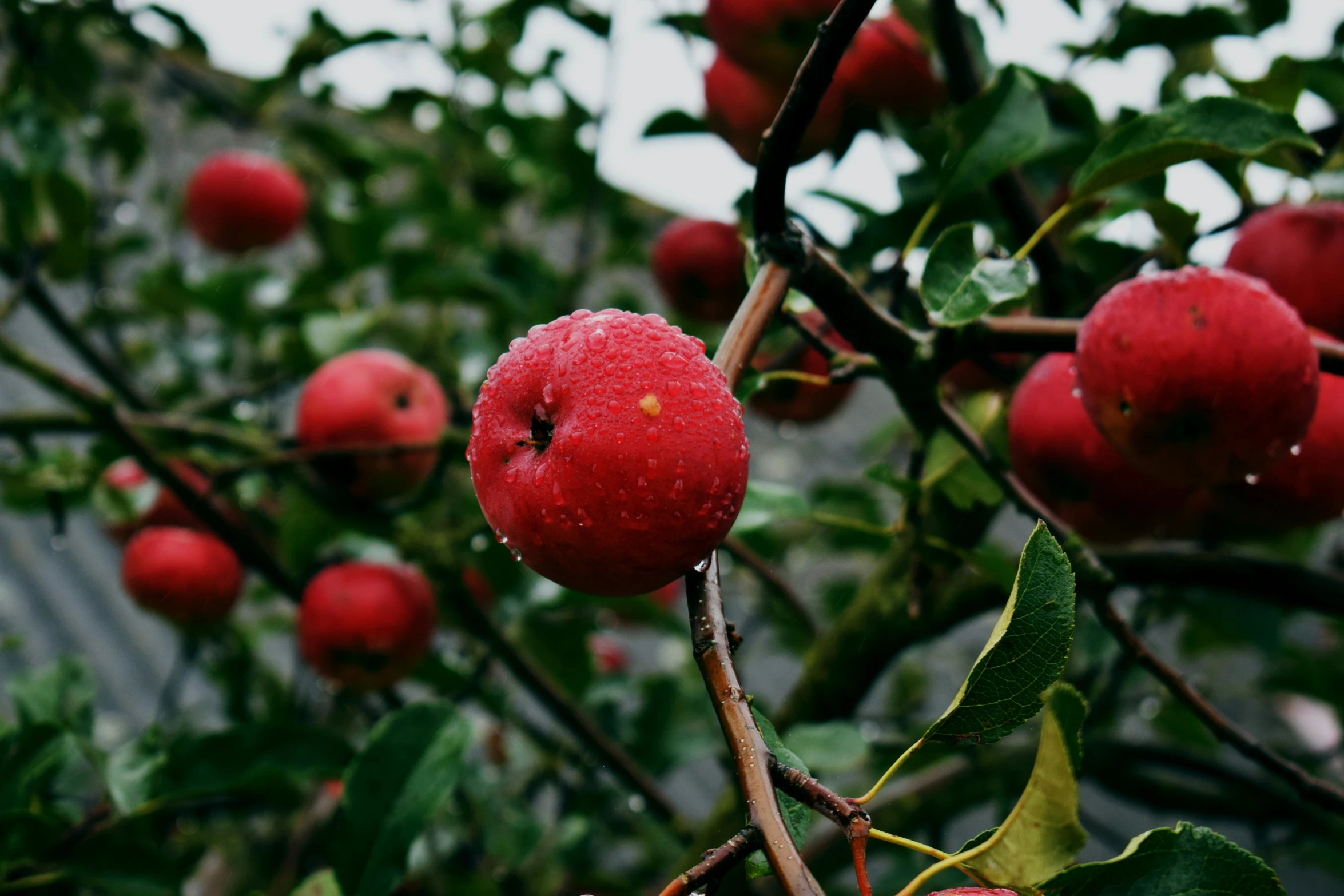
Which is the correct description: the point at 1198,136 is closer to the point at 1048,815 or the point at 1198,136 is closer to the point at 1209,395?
the point at 1209,395

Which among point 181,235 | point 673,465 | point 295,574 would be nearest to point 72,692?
point 295,574

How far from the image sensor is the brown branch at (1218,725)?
572mm

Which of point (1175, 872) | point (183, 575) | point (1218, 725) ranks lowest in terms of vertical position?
point (183, 575)

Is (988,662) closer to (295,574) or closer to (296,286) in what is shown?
(295,574)

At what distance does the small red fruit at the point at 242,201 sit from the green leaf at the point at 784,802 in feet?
5.45

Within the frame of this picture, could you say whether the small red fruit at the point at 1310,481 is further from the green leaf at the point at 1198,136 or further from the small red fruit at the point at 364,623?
the small red fruit at the point at 364,623

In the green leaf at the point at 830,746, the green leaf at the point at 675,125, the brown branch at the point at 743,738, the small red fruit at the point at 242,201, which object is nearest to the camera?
the brown branch at the point at 743,738

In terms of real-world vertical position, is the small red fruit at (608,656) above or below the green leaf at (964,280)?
below

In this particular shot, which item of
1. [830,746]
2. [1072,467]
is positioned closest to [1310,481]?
[1072,467]

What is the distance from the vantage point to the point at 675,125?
117 centimetres

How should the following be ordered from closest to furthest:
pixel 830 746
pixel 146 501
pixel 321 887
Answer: pixel 321 887 → pixel 830 746 → pixel 146 501

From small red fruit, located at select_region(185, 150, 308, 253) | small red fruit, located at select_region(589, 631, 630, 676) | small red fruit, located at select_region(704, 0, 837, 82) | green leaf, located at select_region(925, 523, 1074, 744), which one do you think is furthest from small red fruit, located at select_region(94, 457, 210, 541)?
green leaf, located at select_region(925, 523, 1074, 744)

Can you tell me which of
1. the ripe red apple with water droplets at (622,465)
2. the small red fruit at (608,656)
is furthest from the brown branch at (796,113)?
the small red fruit at (608,656)

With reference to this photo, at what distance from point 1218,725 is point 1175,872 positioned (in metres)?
0.28
